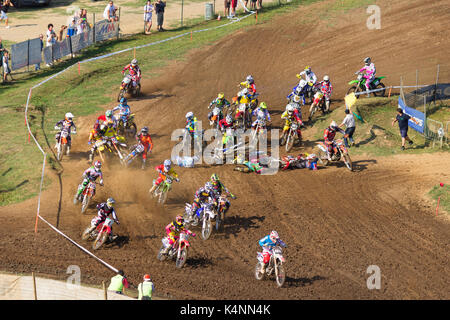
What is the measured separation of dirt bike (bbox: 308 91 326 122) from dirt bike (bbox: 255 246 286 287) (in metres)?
12.6

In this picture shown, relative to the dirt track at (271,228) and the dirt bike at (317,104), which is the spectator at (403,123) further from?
the dirt bike at (317,104)

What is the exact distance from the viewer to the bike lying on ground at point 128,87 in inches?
1156

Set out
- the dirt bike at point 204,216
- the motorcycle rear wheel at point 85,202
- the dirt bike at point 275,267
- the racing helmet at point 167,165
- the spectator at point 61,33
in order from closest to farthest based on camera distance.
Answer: the dirt bike at point 275,267, the dirt bike at point 204,216, the motorcycle rear wheel at point 85,202, the racing helmet at point 167,165, the spectator at point 61,33

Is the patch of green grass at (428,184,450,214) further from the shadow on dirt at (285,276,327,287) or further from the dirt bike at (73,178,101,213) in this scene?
the dirt bike at (73,178,101,213)

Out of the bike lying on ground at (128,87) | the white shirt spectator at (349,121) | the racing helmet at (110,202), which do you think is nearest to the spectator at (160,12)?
the bike lying on ground at (128,87)

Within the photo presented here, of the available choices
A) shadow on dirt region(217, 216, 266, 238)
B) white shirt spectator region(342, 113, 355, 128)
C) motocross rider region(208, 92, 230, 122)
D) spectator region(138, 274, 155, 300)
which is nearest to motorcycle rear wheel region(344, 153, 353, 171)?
white shirt spectator region(342, 113, 355, 128)

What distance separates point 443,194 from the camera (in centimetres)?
2175

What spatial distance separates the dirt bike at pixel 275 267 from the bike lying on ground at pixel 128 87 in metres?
15.4

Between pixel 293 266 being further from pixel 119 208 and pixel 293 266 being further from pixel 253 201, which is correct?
pixel 119 208

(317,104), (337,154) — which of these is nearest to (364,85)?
(317,104)

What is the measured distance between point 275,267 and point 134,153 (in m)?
9.42

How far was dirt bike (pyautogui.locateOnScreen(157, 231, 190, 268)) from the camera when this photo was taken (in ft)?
57.6

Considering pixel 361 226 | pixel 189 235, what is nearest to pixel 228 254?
pixel 189 235

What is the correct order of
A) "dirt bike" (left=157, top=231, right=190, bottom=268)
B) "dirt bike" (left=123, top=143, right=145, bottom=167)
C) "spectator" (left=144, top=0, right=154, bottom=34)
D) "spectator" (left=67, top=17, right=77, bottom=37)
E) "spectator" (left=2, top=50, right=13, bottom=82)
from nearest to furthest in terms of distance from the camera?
"dirt bike" (left=157, top=231, right=190, bottom=268)
"dirt bike" (left=123, top=143, right=145, bottom=167)
"spectator" (left=2, top=50, right=13, bottom=82)
"spectator" (left=67, top=17, right=77, bottom=37)
"spectator" (left=144, top=0, right=154, bottom=34)
